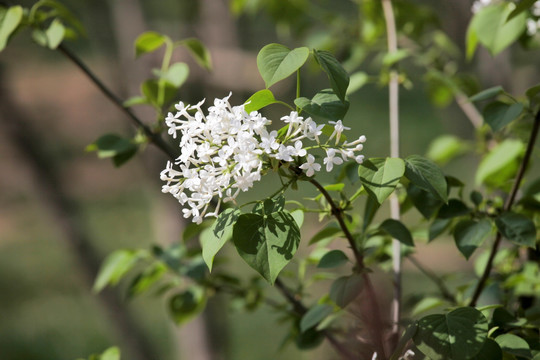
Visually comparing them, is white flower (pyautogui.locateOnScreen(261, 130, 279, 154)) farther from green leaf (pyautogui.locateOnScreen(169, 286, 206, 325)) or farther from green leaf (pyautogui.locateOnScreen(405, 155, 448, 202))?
green leaf (pyautogui.locateOnScreen(169, 286, 206, 325))

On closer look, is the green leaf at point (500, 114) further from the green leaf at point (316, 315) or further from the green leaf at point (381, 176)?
the green leaf at point (316, 315)

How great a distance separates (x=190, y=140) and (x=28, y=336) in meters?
4.35

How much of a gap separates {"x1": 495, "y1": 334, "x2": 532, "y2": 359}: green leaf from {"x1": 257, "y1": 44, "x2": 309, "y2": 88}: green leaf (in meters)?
0.42

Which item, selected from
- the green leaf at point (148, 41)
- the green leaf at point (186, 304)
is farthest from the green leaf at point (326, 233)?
the green leaf at point (148, 41)

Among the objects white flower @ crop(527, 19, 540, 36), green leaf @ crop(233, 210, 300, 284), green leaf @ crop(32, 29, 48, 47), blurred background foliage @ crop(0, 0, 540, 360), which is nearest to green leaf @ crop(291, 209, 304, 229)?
green leaf @ crop(233, 210, 300, 284)

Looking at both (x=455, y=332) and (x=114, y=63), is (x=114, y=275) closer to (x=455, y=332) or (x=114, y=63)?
(x=455, y=332)

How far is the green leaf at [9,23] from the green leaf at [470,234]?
786 mm

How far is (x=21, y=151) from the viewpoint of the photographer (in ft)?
7.80

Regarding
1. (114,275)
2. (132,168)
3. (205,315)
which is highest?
(114,275)

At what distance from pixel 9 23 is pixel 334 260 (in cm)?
67

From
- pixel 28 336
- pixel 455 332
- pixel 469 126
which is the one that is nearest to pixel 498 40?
pixel 455 332

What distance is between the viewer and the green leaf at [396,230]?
82cm

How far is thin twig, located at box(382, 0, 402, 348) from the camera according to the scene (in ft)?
3.07

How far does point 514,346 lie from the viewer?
68 centimetres
